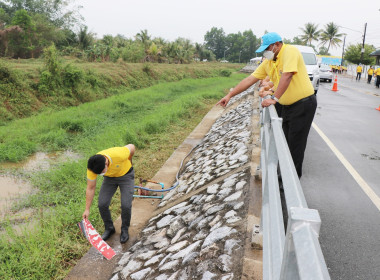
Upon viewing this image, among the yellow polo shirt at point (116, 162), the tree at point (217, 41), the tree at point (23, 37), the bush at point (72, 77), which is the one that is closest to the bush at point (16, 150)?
the yellow polo shirt at point (116, 162)

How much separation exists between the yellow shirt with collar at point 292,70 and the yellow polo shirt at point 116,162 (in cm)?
203

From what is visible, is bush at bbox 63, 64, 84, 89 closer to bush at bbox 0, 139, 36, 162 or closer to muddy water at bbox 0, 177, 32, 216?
bush at bbox 0, 139, 36, 162

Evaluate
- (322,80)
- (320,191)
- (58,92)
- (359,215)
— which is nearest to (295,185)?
(359,215)

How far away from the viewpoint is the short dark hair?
131 inches

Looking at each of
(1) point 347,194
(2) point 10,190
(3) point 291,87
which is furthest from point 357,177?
(2) point 10,190

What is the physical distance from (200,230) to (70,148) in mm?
5802

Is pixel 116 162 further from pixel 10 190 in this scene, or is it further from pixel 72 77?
pixel 72 77

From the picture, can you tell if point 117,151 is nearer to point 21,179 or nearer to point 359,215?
point 359,215

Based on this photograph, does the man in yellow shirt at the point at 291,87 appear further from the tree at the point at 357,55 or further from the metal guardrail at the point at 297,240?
the tree at the point at 357,55

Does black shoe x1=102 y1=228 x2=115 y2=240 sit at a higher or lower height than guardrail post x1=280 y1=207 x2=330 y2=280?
lower

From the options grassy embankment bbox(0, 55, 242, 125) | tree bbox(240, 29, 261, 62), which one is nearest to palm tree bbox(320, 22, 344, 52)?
tree bbox(240, 29, 261, 62)

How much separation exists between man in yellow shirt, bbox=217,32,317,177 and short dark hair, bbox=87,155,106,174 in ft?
5.33

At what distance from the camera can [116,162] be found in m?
3.65

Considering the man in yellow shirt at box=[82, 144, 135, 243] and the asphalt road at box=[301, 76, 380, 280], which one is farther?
the man in yellow shirt at box=[82, 144, 135, 243]
